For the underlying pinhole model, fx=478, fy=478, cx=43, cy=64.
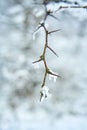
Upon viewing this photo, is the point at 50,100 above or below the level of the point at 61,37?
below

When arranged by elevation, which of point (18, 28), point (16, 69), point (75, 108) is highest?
point (18, 28)

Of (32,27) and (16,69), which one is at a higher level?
(32,27)

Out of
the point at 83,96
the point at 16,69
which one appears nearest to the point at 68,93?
the point at 83,96

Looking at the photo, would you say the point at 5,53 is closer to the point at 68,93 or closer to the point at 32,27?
the point at 32,27

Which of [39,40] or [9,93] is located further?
[39,40]

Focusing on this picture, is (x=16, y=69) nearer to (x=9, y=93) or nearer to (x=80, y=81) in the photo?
(x=9, y=93)

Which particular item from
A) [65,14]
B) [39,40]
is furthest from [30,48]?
[65,14]
